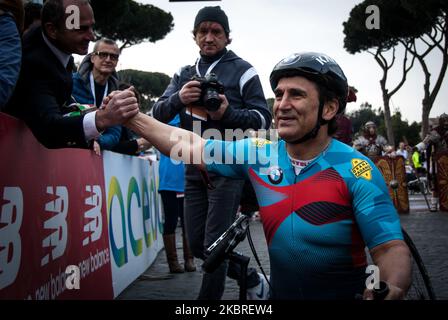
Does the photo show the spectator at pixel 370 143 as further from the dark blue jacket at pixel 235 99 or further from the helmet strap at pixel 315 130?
the helmet strap at pixel 315 130

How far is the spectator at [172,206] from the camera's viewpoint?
6.80m

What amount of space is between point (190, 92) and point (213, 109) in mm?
194

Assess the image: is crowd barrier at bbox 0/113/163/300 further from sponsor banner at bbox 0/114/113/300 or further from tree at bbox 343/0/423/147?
tree at bbox 343/0/423/147

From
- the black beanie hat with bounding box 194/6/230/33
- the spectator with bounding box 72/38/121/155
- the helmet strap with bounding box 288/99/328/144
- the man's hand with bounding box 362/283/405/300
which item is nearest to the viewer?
the man's hand with bounding box 362/283/405/300

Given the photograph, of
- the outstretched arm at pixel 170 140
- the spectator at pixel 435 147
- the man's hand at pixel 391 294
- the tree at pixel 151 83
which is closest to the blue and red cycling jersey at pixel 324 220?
the man's hand at pixel 391 294

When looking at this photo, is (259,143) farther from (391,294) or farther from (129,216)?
(129,216)

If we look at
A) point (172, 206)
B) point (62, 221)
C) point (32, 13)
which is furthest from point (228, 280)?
point (32, 13)

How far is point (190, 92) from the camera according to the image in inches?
147

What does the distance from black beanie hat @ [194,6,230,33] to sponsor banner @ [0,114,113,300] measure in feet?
4.40

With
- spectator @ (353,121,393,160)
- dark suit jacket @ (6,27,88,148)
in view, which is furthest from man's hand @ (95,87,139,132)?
spectator @ (353,121,393,160)

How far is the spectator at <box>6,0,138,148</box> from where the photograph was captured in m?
2.86

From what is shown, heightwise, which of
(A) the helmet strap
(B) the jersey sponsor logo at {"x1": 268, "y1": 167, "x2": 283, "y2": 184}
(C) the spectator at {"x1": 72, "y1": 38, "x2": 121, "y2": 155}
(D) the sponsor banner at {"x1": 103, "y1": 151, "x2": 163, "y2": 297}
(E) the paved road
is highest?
(C) the spectator at {"x1": 72, "y1": 38, "x2": 121, "y2": 155}
